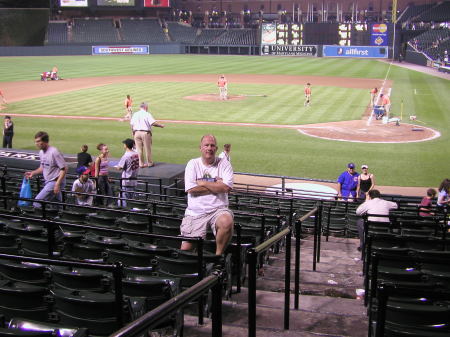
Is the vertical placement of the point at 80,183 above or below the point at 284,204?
above

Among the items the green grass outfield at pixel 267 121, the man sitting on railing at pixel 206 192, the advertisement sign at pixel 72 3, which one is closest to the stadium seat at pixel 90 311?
the man sitting on railing at pixel 206 192

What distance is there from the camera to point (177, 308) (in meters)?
2.97

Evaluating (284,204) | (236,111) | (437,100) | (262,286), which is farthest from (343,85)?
(262,286)

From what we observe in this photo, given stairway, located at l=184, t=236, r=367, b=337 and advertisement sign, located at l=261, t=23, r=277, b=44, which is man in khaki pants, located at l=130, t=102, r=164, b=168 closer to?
stairway, located at l=184, t=236, r=367, b=337

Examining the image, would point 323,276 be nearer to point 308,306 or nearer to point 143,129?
point 308,306

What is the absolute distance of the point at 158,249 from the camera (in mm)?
5621

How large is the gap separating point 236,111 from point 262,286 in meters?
25.7

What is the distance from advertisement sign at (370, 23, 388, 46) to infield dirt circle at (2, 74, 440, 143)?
99.6 feet

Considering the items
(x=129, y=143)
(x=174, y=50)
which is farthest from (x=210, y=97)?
(x=174, y=50)

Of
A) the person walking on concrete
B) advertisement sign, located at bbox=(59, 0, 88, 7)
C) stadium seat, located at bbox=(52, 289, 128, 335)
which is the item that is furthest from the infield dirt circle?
advertisement sign, located at bbox=(59, 0, 88, 7)

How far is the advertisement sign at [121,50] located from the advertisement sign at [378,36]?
36039mm

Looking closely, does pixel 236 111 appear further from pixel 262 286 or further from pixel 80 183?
pixel 262 286

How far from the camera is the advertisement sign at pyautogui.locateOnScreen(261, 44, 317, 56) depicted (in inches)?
3223

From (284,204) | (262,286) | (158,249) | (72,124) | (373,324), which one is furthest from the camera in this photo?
(72,124)
